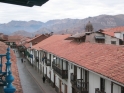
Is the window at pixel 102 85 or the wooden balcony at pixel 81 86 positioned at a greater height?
the window at pixel 102 85

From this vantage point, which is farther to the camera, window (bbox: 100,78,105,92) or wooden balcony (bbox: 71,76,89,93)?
wooden balcony (bbox: 71,76,89,93)

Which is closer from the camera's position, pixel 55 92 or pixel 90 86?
pixel 90 86

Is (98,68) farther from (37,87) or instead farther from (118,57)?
(37,87)

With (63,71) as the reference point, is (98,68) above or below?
above

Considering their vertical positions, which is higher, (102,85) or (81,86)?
(102,85)

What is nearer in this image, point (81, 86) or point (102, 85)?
point (102, 85)

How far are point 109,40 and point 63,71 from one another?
45.5 ft

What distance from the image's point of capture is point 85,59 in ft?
61.4

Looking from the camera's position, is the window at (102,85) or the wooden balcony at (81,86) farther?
the wooden balcony at (81,86)

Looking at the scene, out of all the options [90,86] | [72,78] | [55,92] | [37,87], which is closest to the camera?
[90,86]

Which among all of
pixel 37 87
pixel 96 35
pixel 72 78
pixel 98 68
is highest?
pixel 96 35

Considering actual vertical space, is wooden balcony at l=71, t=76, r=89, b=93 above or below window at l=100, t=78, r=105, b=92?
below

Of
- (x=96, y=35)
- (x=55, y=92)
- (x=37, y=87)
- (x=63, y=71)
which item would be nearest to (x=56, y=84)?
(x=55, y=92)

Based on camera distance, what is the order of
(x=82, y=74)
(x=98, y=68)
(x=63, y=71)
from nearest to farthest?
1. (x=98, y=68)
2. (x=82, y=74)
3. (x=63, y=71)
